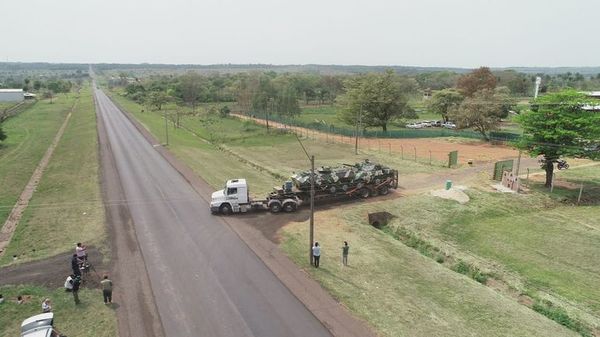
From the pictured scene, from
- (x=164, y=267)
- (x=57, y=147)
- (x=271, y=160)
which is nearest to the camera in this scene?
(x=164, y=267)

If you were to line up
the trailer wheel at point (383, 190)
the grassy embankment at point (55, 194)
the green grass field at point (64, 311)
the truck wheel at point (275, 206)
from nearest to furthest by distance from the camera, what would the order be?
the green grass field at point (64, 311)
the grassy embankment at point (55, 194)
the truck wheel at point (275, 206)
the trailer wheel at point (383, 190)

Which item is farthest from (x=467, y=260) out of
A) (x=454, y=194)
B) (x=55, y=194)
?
(x=55, y=194)

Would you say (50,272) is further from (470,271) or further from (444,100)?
(444,100)

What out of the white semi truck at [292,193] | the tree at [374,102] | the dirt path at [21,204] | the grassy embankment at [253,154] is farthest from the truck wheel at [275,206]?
the tree at [374,102]

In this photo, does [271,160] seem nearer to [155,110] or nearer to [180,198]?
[180,198]

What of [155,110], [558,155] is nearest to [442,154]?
[558,155]

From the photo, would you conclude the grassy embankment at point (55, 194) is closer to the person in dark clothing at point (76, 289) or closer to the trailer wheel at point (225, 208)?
the person in dark clothing at point (76, 289)

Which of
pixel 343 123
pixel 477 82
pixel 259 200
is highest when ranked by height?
pixel 477 82
